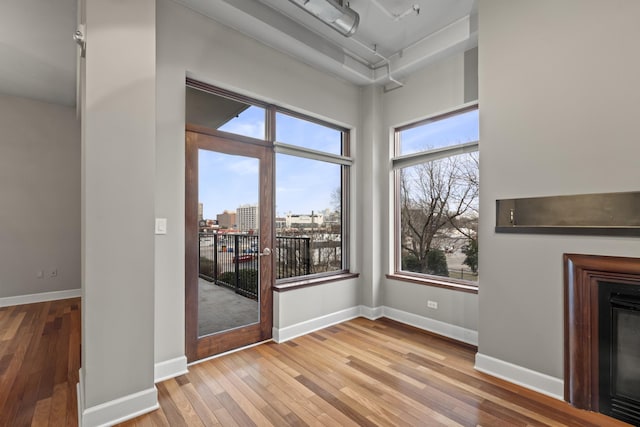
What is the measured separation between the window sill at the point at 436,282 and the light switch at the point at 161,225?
279 centimetres

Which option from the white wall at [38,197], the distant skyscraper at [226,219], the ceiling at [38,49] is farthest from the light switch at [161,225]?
the white wall at [38,197]

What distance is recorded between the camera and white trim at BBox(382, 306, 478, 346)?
3.18 m

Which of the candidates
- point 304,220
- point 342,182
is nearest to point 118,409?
point 304,220

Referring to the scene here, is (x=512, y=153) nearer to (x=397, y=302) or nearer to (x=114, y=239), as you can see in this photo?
(x=397, y=302)

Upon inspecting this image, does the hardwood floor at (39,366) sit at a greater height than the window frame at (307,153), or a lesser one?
lesser

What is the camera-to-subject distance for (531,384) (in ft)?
7.62

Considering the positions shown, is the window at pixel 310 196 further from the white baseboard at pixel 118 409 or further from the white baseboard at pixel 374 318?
the white baseboard at pixel 118 409

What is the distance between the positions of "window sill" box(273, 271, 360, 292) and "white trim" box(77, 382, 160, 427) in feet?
4.79

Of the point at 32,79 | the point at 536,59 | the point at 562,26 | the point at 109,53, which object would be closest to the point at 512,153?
the point at 536,59

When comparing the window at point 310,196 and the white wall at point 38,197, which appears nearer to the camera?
the window at point 310,196

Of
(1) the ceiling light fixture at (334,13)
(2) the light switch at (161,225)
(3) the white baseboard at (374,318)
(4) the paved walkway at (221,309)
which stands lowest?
(3) the white baseboard at (374,318)

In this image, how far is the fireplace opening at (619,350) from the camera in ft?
6.35

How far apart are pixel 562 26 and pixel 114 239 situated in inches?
141

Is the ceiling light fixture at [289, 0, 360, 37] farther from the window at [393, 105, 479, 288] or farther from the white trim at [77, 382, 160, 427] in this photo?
the white trim at [77, 382, 160, 427]
